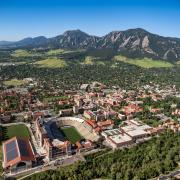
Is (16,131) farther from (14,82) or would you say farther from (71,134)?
(14,82)

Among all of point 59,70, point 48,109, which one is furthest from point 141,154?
point 59,70

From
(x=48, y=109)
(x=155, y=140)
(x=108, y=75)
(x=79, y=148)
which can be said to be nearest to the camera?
(x=79, y=148)

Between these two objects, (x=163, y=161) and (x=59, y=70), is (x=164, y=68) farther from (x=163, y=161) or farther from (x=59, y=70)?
(x=163, y=161)

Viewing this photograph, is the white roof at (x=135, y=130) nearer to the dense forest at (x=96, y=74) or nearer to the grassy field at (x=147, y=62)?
the dense forest at (x=96, y=74)

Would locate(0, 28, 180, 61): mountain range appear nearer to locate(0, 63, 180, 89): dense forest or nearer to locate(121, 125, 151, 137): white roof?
locate(0, 63, 180, 89): dense forest

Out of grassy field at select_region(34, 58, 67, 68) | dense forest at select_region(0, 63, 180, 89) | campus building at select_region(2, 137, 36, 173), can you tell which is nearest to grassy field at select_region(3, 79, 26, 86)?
dense forest at select_region(0, 63, 180, 89)

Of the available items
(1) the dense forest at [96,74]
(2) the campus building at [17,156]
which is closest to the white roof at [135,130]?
(2) the campus building at [17,156]
